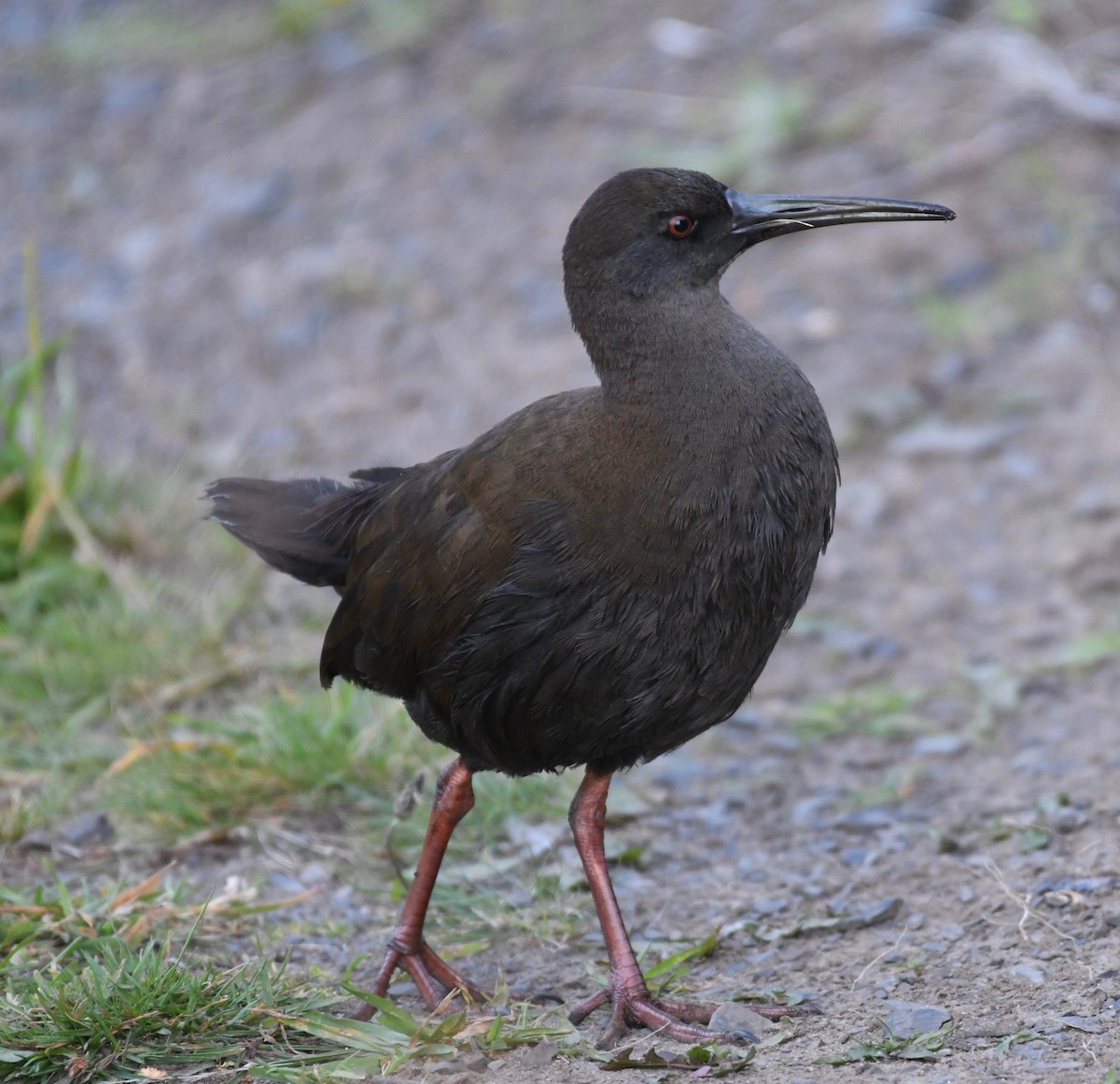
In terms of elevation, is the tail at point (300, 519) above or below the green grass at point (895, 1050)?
above

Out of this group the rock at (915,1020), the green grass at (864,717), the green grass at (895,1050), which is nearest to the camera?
the green grass at (895,1050)

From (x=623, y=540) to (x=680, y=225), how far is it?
0.81 meters

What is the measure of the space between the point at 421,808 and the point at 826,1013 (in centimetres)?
171

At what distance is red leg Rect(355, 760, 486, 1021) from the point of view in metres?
3.92

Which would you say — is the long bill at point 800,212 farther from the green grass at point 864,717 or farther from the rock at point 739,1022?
the green grass at point 864,717

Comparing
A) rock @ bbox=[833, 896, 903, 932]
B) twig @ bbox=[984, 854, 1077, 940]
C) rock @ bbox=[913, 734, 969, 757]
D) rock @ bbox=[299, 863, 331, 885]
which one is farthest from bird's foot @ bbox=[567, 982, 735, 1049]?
rock @ bbox=[913, 734, 969, 757]

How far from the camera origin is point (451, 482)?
153 inches

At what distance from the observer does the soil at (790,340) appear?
420 centimetres

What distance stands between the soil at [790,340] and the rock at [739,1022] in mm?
121

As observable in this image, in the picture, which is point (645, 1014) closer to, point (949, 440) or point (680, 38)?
point (949, 440)

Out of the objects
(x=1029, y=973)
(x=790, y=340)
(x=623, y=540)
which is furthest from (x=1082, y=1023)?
(x=790, y=340)

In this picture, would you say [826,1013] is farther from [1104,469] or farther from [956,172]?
[956,172]

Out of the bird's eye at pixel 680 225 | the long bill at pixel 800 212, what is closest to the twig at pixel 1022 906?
the long bill at pixel 800 212

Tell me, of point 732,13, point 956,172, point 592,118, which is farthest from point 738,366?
point 732,13
